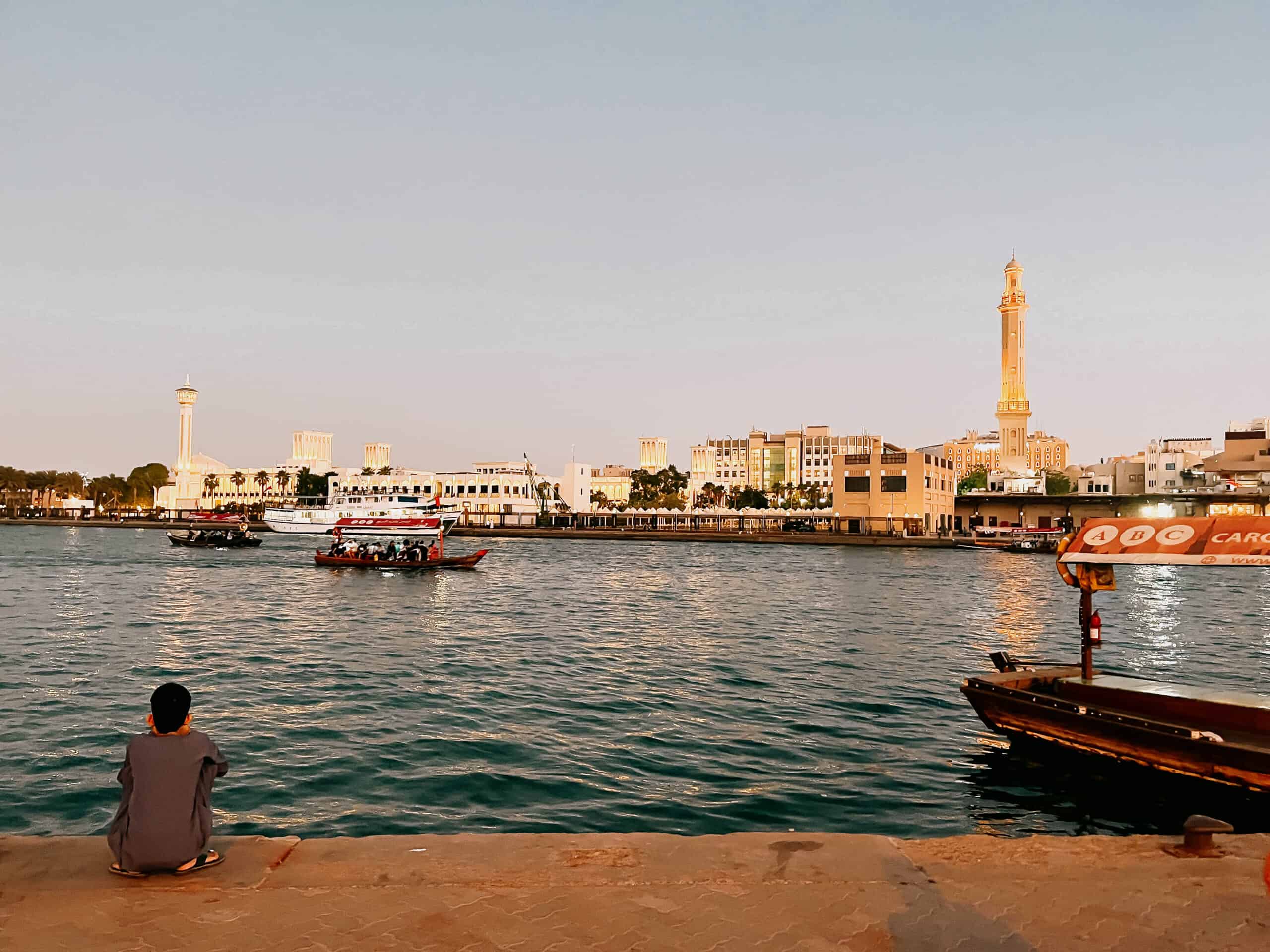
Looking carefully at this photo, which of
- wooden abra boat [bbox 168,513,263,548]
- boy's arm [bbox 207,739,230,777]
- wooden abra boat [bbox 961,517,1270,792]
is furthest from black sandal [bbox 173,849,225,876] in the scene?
wooden abra boat [bbox 168,513,263,548]

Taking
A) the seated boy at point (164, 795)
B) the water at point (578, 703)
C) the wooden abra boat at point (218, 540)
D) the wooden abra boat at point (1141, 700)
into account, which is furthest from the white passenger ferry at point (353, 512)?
the seated boy at point (164, 795)

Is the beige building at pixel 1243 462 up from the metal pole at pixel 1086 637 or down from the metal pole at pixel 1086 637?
up

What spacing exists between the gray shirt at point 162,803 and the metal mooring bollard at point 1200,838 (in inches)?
316

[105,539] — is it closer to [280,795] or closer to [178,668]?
[178,668]

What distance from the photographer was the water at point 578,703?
13.7 meters

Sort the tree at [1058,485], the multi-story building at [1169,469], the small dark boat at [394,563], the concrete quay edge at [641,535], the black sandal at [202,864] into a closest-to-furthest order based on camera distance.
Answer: the black sandal at [202,864]
the small dark boat at [394,563]
the concrete quay edge at [641,535]
the multi-story building at [1169,469]
the tree at [1058,485]

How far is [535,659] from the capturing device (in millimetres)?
29094

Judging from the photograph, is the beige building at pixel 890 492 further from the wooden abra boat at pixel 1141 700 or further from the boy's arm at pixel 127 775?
the boy's arm at pixel 127 775

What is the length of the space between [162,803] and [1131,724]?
13.6m

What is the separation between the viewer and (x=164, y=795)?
7117 mm

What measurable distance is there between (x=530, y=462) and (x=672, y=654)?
170427 mm

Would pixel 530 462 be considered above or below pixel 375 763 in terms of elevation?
above

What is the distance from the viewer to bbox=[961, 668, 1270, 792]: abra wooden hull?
13344 mm

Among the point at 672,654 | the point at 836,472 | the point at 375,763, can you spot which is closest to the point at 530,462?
the point at 836,472
